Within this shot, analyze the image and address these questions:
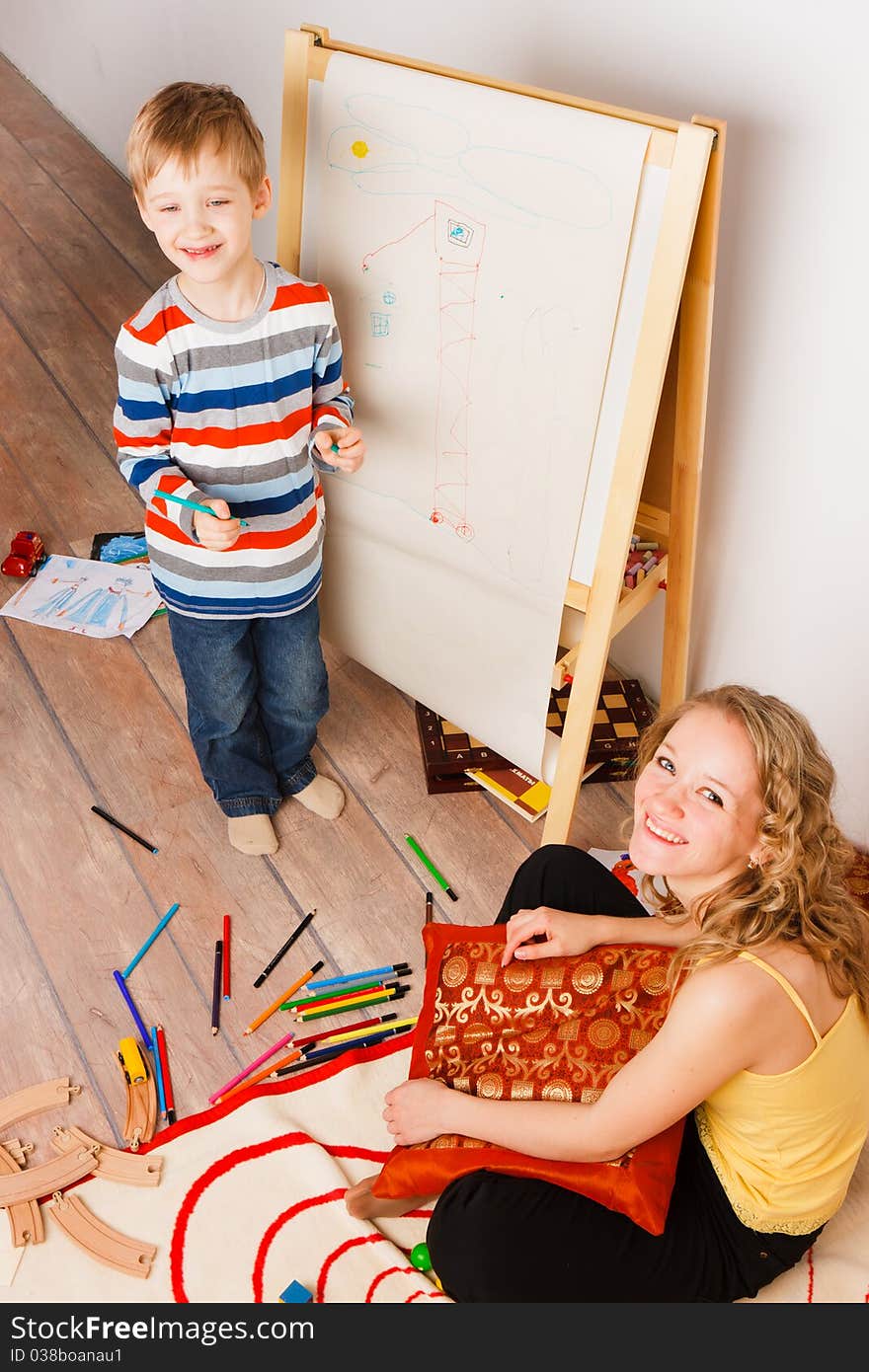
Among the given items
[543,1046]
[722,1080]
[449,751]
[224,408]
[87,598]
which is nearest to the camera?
[722,1080]

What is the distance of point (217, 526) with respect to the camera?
1562mm

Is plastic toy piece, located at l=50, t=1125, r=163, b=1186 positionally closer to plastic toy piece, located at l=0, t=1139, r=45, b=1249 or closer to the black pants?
plastic toy piece, located at l=0, t=1139, r=45, b=1249

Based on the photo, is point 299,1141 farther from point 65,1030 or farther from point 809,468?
point 809,468

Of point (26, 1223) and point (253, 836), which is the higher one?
point (253, 836)

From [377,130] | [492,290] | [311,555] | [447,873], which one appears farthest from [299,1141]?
[377,130]

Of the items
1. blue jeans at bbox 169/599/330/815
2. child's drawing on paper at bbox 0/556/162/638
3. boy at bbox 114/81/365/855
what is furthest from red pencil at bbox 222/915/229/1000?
child's drawing on paper at bbox 0/556/162/638

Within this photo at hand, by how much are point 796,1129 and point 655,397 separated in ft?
2.77

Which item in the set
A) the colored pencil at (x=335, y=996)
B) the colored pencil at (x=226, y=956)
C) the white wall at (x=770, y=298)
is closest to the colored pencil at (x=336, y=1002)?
the colored pencil at (x=335, y=996)

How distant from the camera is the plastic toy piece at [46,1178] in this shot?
59.3 inches

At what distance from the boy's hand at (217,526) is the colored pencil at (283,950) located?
1.99ft

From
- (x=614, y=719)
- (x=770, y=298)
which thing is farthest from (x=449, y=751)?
(x=770, y=298)

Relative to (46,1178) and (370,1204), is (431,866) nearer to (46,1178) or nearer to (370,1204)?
(370,1204)

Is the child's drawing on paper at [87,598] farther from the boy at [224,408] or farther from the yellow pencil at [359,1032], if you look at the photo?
the yellow pencil at [359,1032]

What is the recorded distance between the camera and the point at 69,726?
2148mm
